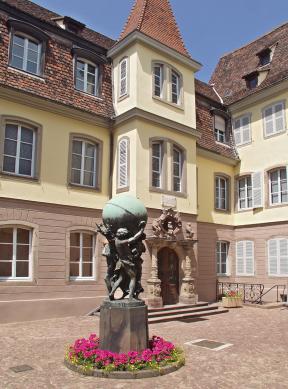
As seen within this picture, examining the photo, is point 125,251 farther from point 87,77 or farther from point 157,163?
point 87,77

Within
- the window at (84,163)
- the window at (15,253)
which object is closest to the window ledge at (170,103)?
the window at (84,163)

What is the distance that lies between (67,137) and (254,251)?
10.7 m

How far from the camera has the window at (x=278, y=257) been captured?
18516 millimetres

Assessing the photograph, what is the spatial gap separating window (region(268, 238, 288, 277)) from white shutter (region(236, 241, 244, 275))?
62.6 inches

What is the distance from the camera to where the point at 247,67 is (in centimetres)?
2389

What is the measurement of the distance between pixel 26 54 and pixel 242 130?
1185 centimetres

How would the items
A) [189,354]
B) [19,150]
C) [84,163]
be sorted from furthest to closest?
1. [84,163]
2. [19,150]
3. [189,354]

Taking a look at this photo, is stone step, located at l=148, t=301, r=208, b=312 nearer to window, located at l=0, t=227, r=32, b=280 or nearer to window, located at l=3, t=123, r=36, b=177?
window, located at l=0, t=227, r=32, b=280

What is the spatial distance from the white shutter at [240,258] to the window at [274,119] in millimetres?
5782

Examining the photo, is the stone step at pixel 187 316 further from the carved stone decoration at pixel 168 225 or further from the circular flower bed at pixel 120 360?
the circular flower bed at pixel 120 360

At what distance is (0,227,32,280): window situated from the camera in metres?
13.1

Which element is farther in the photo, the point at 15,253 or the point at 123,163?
the point at 123,163

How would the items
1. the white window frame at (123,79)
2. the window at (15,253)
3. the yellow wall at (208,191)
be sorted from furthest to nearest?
the yellow wall at (208,191), the white window frame at (123,79), the window at (15,253)

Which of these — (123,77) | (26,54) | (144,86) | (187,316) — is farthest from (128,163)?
(187,316)
